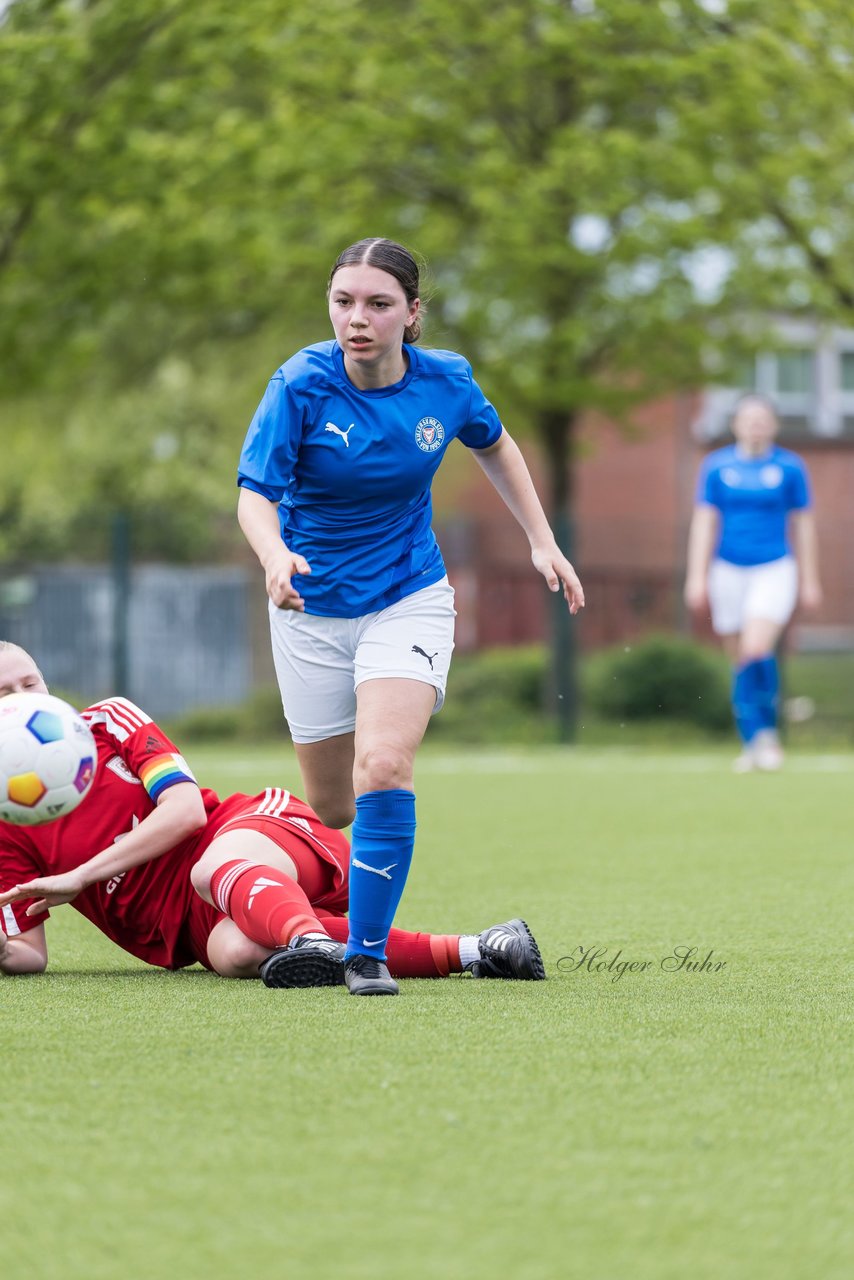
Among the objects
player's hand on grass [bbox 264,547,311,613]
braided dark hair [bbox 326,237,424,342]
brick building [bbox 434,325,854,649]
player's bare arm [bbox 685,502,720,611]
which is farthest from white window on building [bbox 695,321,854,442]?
player's hand on grass [bbox 264,547,311,613]

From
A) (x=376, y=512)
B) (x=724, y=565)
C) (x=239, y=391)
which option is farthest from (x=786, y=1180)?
(x=239, y=391)

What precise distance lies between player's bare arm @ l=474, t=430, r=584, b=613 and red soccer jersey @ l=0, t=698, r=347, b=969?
102cm

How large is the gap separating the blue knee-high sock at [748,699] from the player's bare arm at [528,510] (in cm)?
723

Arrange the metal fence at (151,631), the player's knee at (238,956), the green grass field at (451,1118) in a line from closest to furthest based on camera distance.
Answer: the green grass field at (451,1118) < the player's knee at (238,956) < the metal fence at (151,631)

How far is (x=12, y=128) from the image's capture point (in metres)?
15.9

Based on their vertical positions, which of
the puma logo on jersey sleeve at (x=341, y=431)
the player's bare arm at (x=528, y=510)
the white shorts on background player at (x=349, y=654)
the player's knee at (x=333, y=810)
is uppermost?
the puma logo on jersey sleeve at (x=341, y=431)

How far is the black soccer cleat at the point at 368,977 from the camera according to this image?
4488 millimetres

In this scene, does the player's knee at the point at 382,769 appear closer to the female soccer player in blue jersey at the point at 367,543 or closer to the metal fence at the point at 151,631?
the female soccer player in blue jersey at the point at 367,543

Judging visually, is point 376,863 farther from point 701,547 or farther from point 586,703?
point 586,703

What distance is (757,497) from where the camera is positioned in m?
12.3

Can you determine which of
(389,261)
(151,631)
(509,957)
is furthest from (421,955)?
(151,631)

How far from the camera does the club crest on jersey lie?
4.91 metres

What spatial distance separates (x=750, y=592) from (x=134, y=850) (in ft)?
27.4

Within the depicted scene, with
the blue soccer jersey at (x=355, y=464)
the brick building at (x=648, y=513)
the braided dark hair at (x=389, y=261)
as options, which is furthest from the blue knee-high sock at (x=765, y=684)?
the braided dark hair at (x=389, y=261)
